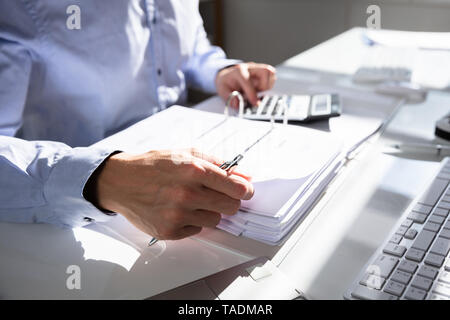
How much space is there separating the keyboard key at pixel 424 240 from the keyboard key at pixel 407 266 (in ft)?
0.11

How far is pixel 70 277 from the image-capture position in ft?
1.74

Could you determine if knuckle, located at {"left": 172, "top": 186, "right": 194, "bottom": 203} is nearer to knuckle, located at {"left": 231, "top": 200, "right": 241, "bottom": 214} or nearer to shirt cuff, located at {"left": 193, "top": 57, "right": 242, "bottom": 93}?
knuckle, located at {"left": 231, "top": 200, "right": 241, "bottom": 214}

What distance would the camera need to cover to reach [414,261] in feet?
1.72

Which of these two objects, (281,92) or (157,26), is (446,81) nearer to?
(281,92)

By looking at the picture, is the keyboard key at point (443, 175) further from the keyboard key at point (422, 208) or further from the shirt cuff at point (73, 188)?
the shirt cuff at point (73, 188)

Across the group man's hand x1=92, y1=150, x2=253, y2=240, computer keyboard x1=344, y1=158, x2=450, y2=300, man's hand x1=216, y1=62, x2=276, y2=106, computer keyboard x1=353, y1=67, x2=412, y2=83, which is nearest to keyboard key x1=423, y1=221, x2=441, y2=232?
computer keyboard x1=344, y1=158, x2=450, y2=300

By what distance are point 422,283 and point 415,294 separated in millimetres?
21

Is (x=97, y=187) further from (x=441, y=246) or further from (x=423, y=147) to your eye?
(x=423, y=147)

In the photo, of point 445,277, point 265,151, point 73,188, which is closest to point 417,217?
point 445,277

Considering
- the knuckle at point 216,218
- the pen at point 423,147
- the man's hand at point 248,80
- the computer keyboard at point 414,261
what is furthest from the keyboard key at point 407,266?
the man's hand at point 248,80

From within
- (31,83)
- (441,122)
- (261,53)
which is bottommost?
(261,53)
